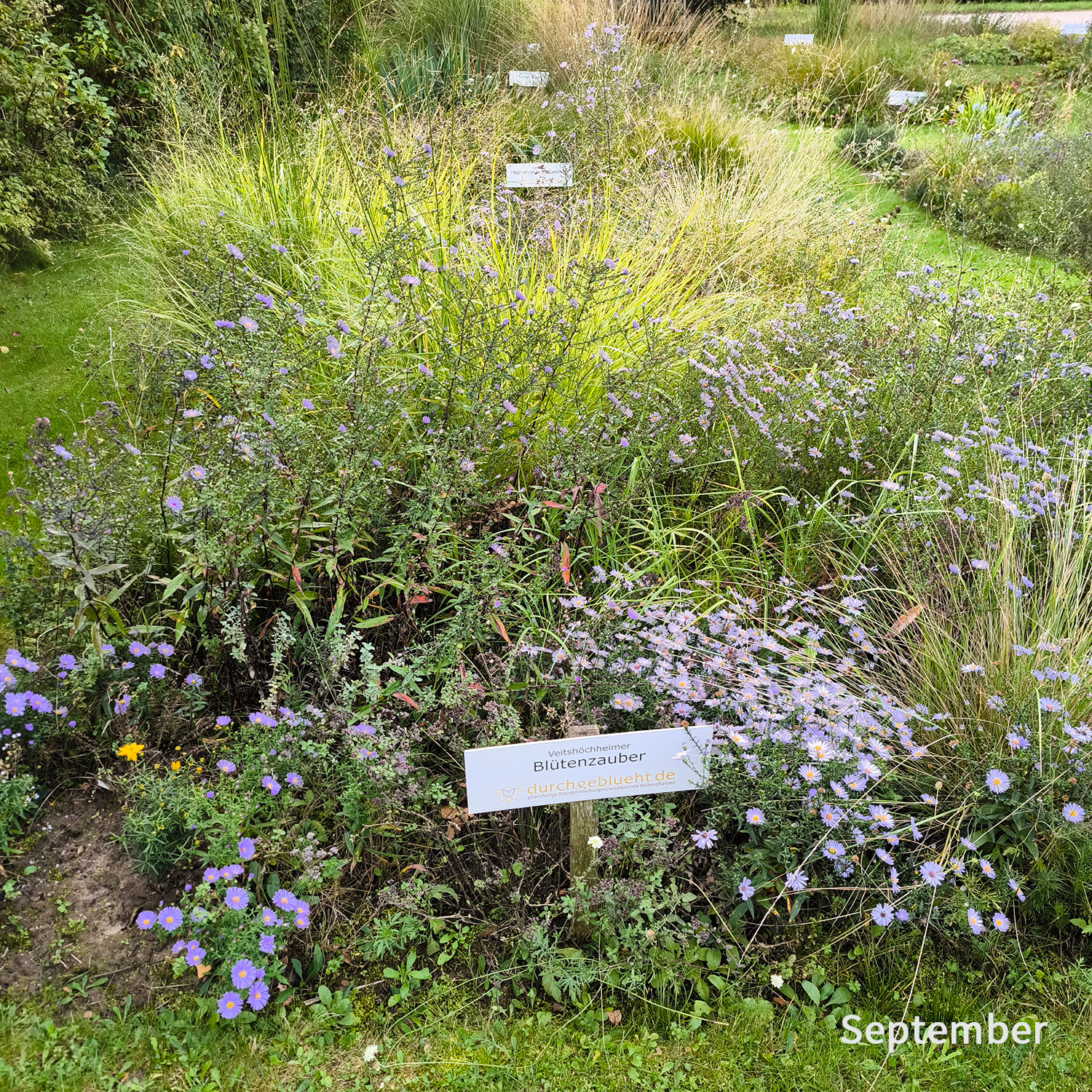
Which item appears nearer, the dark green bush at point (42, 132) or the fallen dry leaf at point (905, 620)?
the fallen dry leaf at point (905, 620)

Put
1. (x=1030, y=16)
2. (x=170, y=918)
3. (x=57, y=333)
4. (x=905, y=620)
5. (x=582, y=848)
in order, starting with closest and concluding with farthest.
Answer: (x=170, y=918), (x=582, y=848), (x=905, y=620), (x=57, y=333), (x=1030, y=16)

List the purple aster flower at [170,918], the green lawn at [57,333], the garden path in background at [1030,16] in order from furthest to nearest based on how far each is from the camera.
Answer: the garden path in background at [1030,16] → the green lawn at [57,333] → the purple aster flower at [170,918]

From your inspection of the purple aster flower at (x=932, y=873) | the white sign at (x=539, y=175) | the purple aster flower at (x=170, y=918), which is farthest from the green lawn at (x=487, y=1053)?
the white sign at (x=539, y=175)

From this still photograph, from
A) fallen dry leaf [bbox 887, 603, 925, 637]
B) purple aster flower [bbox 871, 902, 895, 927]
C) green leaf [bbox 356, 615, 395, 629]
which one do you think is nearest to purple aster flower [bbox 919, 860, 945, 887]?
purple aster flower [bbox 871, 902, 895, 927]

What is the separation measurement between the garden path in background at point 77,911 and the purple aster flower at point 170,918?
14 cm

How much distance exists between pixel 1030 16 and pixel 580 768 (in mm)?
18715

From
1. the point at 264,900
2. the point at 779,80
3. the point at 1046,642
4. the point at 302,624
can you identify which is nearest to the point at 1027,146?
the point at 779,80

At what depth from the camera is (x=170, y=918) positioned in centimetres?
179

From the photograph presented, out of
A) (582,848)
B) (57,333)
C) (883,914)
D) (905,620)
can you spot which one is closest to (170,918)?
(582,848)

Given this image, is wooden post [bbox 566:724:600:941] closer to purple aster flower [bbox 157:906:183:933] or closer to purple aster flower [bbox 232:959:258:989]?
purple aster flower [bbox 232:959:258:989]

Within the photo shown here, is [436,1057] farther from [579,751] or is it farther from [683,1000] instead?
[579,751]

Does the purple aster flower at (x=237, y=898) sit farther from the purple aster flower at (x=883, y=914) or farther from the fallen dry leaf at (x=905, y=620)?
the fallen dry leaf at (x=905, y=620)

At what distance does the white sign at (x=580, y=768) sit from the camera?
1744mm

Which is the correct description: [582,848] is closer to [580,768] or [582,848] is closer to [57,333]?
[580,768]
